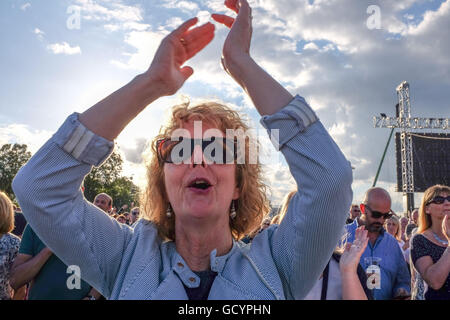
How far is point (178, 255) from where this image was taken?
68.0 inches

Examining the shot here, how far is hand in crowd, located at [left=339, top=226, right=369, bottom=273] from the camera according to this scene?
2.46 meters

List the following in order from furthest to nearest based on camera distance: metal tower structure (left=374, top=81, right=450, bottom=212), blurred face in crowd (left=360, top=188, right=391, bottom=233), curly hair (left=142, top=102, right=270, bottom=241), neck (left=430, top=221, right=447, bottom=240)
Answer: metal tower structure (left=374, top=81, right=450, bottom=212)
blurred face in crowd (left=360, top=188, right=391, bottom=233)
neck (left=430, top=221, right=447, bottom=240)
curly hair (left=142, top=102, right=270, bottom=241)

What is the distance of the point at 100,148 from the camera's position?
4.77ft

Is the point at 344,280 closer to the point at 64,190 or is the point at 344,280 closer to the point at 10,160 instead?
the point at 64,190

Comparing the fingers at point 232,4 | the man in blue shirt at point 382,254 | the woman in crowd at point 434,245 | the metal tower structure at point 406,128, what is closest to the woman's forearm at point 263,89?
the fingers at point 232,4

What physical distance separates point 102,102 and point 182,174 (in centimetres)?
49

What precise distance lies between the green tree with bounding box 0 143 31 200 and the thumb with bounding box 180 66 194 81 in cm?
5398

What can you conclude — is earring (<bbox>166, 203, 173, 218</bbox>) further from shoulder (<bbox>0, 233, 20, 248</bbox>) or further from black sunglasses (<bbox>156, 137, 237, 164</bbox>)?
shoulder (<bbox>0, 233, 20, 248</bbox>)

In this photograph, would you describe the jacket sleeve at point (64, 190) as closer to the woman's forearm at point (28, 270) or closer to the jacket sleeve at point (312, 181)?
the jacket sleeve at point (312, 181)

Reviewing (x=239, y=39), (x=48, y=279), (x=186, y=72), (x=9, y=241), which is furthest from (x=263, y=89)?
(x=48, y=279)

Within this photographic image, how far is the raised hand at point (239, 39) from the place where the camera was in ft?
5.06

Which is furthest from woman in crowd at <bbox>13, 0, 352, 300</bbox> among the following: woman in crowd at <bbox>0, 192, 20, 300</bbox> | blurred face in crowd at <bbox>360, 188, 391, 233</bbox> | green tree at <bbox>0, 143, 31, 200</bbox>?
green tree at <bbox>0, 143, 31, 200</bbox>
